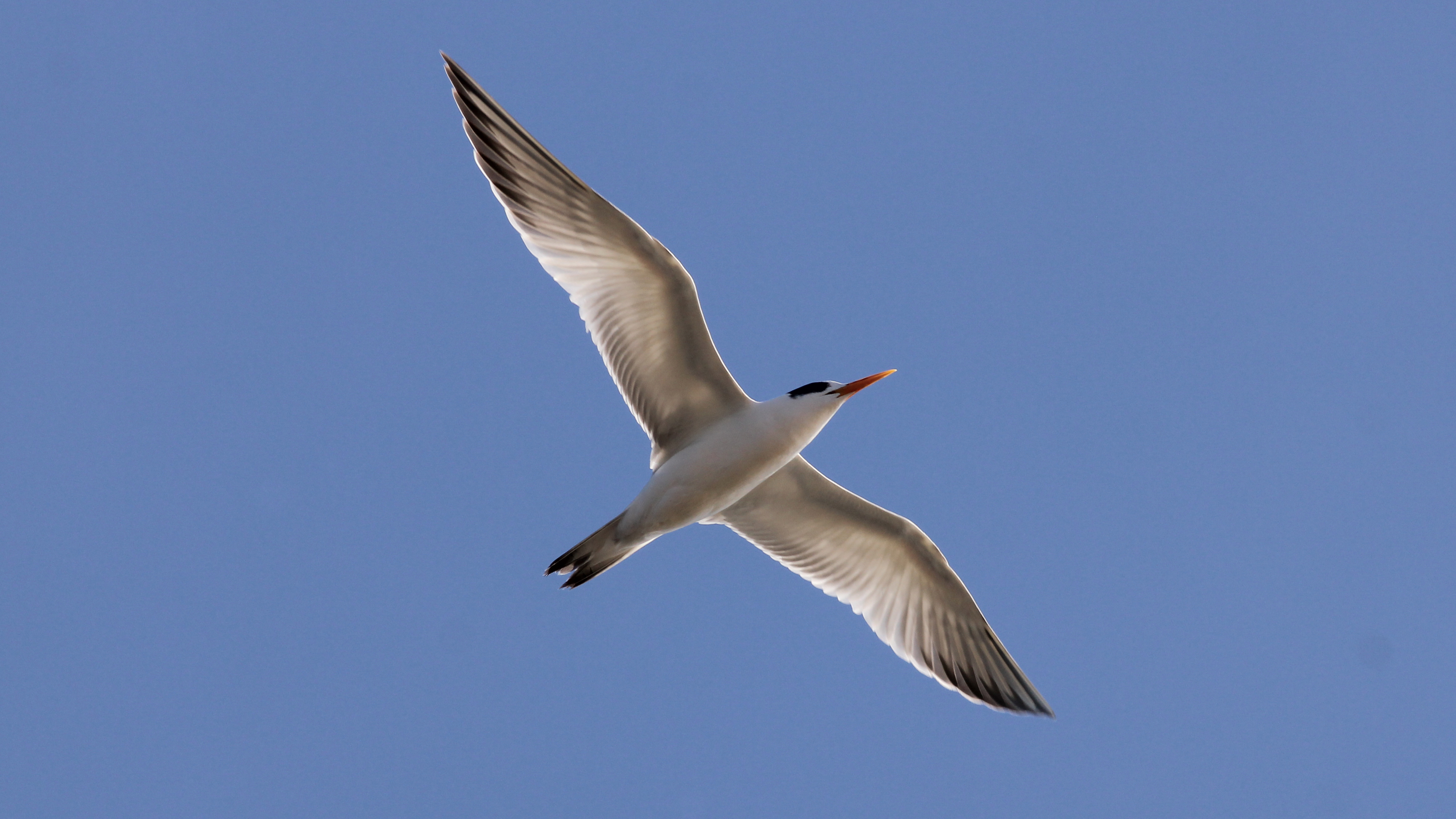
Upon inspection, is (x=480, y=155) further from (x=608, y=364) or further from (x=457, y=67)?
(x=608, y=364)

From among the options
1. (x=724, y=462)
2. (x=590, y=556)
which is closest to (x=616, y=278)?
(x=724, y=462)

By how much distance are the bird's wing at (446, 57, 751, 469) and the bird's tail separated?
75 cm

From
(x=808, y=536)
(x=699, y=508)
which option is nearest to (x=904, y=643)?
(x=808, y=536)

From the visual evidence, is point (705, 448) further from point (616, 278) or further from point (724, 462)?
point (616, 278)

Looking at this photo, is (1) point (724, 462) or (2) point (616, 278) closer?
(2) point (616, 278)

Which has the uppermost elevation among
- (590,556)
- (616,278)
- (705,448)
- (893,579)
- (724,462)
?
(616,278)

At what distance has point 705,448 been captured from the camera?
8273 mm

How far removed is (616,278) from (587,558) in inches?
79.4

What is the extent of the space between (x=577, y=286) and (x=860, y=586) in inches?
145

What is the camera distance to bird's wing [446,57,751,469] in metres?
7.69

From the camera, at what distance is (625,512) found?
8234mm

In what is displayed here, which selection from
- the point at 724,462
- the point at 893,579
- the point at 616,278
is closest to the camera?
the point at 616,278

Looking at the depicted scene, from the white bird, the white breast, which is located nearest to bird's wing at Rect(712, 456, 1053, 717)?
the white bird

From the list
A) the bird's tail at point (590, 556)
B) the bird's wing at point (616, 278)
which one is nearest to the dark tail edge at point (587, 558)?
the bird's tail at point (590, 556)
